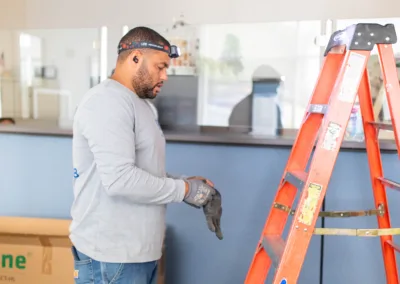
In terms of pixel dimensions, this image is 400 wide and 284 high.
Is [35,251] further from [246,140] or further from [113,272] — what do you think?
[246,140]

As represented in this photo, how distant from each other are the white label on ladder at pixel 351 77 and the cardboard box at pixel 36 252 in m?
1.22

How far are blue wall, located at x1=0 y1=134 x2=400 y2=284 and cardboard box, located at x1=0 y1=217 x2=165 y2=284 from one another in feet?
0.55

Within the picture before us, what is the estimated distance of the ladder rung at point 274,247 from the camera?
1.37m

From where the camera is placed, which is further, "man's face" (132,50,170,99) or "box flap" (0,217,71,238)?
"box flap" (0,217,71,238)

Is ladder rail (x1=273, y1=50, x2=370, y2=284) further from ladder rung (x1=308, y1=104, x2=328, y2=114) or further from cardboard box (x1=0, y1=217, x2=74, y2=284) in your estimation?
cardboard box (x1=0, y1=217, x2=74, y2=284)

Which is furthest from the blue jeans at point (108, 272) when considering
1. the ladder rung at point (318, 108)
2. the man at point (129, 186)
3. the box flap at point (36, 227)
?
the ladder rung at point (318, 108)

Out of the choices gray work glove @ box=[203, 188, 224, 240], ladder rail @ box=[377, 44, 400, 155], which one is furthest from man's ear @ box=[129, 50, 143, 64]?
ladder rail @ box=[377, 44, 400, 155]

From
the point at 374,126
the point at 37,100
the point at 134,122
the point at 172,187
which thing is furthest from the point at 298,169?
the point at 37,100

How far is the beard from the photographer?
148 cm

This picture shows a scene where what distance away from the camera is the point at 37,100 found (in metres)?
4.16

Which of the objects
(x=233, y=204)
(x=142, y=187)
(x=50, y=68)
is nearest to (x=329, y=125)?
(x=142, y=187)

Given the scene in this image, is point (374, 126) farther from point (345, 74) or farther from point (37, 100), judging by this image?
point (37, 100)

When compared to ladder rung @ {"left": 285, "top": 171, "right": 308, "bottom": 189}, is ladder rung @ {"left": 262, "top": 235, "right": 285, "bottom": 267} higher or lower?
lower

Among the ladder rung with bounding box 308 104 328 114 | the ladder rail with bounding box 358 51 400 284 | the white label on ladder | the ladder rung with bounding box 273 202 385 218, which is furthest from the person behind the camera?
the ladder rail with bounding box 358 51 400 284
